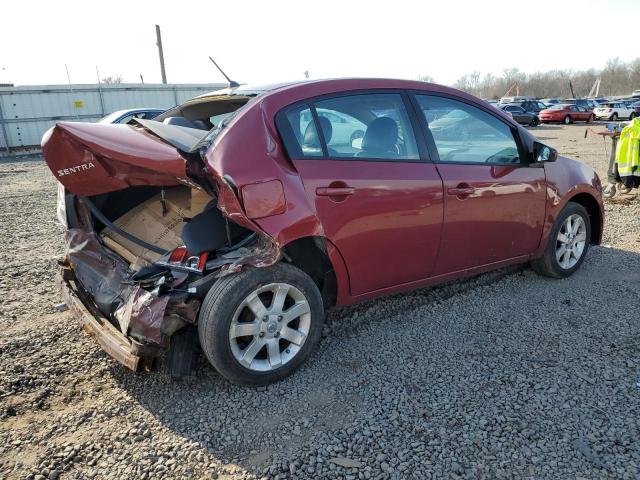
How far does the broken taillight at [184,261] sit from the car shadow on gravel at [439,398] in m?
0.70

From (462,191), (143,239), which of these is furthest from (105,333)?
(462,191)

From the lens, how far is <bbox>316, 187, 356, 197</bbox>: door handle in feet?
9.97

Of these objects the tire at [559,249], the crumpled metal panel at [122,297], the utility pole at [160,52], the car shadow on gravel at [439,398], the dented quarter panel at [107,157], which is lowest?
the car shadow on gravel at [439,398]

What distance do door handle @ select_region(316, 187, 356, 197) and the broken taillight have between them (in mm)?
800

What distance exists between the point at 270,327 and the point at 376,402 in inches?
29.7

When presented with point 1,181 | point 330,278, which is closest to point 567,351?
point 330,278

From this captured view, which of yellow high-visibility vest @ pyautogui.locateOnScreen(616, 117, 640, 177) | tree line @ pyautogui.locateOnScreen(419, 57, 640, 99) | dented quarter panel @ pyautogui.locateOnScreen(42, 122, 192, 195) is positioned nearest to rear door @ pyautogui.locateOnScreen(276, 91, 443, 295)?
dented quarter panel @ pyautogui.locateOnScreen(42, 122, 192, 195)

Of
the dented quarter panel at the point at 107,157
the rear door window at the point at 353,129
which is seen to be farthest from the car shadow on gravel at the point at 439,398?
the rear door window at the point at 353,129

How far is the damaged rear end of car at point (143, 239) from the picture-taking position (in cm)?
279

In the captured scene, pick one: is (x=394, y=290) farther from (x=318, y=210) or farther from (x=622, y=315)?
(x=622, y=315)

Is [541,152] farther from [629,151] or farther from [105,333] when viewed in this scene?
[629,151]

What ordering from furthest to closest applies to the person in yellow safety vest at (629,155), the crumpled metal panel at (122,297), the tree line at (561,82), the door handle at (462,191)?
the tree line at (561,82) < the person in yellow safety vest at (629,155) < the door handle at (462,191) < the crumpled metal panel at (122,297)

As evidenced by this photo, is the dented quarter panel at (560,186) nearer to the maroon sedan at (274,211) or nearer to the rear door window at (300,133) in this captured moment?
the maroon sedan at (274,211)

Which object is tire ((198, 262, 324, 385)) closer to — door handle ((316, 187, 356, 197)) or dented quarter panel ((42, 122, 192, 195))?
door handle ((316, 187, 356, 197))
